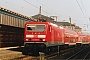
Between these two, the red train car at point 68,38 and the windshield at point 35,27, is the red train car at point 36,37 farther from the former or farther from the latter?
the red train car at point 68,38

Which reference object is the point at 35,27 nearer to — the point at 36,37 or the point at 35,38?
the point at 36,37

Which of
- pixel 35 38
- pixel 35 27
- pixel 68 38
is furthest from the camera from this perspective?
pixel 68 38

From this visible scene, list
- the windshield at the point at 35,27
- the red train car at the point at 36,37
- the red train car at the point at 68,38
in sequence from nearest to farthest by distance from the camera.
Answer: the red train car at the point at 36,37 < the windshield at the point at 35,27 < the red train car at the point at 68,38

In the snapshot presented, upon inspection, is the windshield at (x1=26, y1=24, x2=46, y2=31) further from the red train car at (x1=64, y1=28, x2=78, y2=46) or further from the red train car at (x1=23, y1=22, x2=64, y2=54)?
the red train car at (x1=64, y1=28, x2=78, y2=46)

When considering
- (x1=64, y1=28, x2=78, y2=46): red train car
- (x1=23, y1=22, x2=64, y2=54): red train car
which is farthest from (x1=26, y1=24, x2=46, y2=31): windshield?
(x1=64, y1=28, x2=78, y2=46): red train car

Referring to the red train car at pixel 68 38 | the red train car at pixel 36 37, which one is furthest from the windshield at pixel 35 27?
the red train car at pixel 68 38

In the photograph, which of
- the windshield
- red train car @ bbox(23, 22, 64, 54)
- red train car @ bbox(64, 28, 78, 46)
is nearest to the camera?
red train car @ bbox(23, 22, 64, 54)

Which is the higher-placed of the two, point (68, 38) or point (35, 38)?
point (68, 38)

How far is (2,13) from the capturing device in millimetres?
30172

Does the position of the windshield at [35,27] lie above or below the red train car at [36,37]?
above

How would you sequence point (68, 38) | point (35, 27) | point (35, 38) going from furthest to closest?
point (68, 38) < point (35, 27) < point (35, 38)

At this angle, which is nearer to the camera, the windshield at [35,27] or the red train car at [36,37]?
the red train car at [36,37]

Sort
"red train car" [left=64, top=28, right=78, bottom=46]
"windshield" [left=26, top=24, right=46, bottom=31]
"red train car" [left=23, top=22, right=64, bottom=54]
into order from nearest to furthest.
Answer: "red train car" [left=23, top=22, right=64, bottom=54], "windshield" [left=26, top=24, right=46, bottom=31], "red train car" [left=64, top=28, right=78, bottom=46]

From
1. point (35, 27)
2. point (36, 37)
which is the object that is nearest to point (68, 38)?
point (35, 27)
